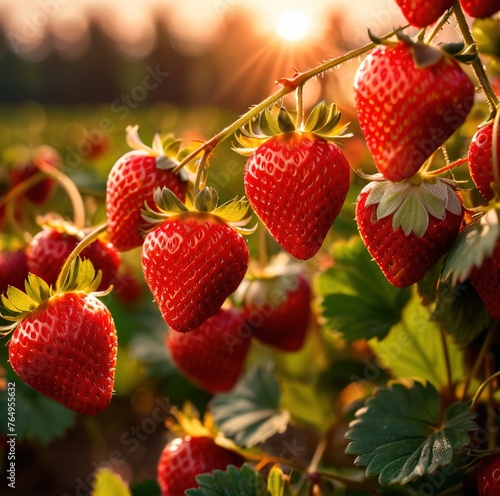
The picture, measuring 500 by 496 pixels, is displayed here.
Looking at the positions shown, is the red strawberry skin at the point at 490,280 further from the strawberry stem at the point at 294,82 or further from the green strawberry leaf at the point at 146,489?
the green strawberry leaf at the point at 146,489

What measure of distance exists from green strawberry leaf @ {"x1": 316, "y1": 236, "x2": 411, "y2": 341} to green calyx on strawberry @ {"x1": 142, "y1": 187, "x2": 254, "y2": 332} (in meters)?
0.53

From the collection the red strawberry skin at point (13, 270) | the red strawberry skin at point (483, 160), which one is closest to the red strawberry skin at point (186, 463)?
the red strawberry skin at point (13, 270)

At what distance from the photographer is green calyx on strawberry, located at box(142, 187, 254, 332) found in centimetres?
109

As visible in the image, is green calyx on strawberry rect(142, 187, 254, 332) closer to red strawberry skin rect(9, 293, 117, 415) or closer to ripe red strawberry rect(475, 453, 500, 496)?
red strawberry skin rect(9, 293, 117, 415)

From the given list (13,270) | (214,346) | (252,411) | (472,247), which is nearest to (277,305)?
(214,346)

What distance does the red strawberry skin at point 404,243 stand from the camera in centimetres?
99

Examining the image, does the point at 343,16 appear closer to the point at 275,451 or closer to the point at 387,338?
the point at 387,338

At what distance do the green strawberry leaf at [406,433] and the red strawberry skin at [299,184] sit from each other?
0.35m

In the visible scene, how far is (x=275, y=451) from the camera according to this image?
2.88m

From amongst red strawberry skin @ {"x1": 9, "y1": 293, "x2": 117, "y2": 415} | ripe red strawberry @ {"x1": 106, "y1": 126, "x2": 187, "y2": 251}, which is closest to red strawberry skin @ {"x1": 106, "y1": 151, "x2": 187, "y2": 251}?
ripe red strawberry @ {"x1": 106, "y1": 126, "x2": 187, "y2": 251}

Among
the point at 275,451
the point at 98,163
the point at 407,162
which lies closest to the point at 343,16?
the point at 98,163

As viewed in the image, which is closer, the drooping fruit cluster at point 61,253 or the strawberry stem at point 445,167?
the strawberry stem at point 445,167

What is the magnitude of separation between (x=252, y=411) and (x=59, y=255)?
2.29 feet

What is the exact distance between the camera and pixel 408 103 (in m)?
0.90
